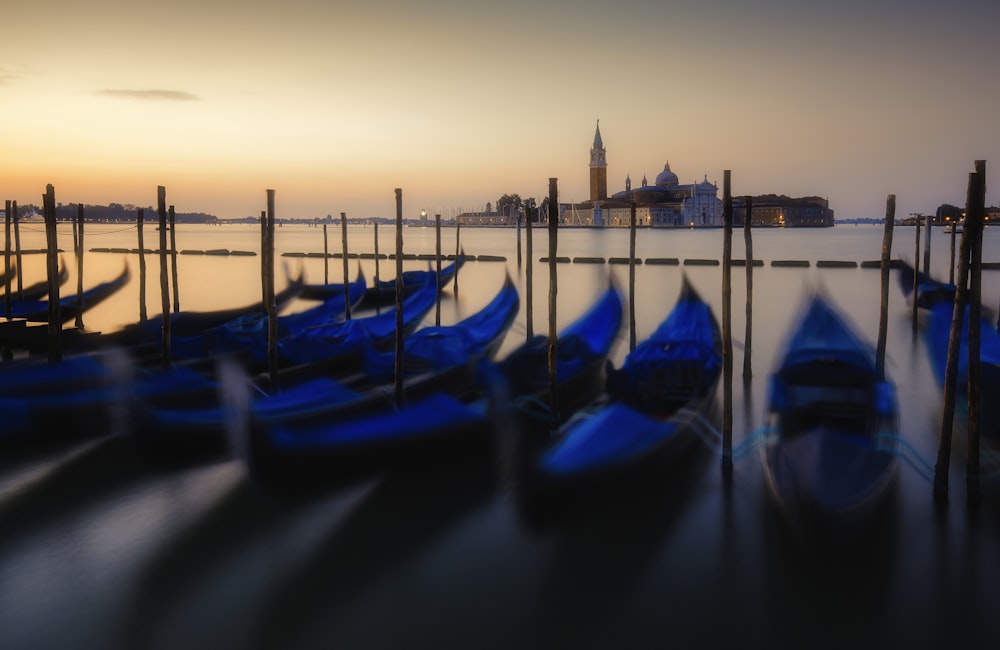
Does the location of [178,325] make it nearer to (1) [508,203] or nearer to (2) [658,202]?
(2) [658,202]

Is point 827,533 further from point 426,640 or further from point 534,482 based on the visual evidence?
point 426,640

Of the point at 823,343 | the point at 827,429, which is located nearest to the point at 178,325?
the point at 823,343

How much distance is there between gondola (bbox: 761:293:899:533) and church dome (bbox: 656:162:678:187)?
91.6 m

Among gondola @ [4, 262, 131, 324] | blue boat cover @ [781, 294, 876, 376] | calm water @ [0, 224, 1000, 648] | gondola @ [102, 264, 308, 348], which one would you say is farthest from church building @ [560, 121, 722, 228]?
calm water @ [0, 224, 1000, 648]

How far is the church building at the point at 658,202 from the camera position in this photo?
87000mm

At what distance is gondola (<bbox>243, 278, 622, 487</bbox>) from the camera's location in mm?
4484

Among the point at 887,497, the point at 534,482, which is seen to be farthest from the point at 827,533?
the point at 534,482

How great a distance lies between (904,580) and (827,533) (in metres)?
0.42

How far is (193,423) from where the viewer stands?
520cm

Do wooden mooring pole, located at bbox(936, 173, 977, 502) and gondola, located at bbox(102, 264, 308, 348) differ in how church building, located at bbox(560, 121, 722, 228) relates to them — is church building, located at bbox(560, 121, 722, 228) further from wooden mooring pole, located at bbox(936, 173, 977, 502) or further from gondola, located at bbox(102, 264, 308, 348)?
wooden mooring pole, located at bbox(936, 173, 977, 502)

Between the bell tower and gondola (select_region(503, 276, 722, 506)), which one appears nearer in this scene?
gondola (select_region(503, 276, 722, 506))

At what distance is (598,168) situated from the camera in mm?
97062

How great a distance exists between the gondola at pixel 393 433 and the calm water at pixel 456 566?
215 mm

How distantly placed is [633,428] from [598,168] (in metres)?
95.4
